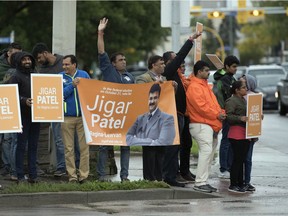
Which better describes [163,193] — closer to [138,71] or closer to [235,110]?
[235,110]

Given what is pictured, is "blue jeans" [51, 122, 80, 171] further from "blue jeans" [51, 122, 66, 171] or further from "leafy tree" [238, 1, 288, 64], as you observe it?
"leafy tree" [238, 1, 288, 64]

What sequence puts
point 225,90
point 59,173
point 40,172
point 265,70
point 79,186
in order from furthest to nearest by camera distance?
point 265,70, point 225,90, point 40,172, point 59,173, point 79,186

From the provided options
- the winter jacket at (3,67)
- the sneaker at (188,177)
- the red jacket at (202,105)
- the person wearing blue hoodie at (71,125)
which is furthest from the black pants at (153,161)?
the winter jacket at (3,67)

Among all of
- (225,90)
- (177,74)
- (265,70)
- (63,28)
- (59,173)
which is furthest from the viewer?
(265,70)

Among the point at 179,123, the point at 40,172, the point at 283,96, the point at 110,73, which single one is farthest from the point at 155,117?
the point at 283,96

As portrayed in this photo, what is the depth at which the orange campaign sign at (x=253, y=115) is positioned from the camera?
12.9 meters

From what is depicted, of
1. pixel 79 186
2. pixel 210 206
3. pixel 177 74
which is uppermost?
pixel 177 74

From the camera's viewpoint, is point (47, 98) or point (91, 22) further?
point (91, 22)

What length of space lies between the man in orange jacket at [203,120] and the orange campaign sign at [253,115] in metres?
0.40

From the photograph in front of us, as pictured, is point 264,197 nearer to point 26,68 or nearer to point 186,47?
point 186,47

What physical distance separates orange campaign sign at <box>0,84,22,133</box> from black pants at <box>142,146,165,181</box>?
1.81m

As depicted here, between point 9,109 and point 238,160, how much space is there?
10.7 feet

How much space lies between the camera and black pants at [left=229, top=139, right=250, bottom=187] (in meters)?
13.0

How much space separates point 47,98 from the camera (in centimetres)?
1249
